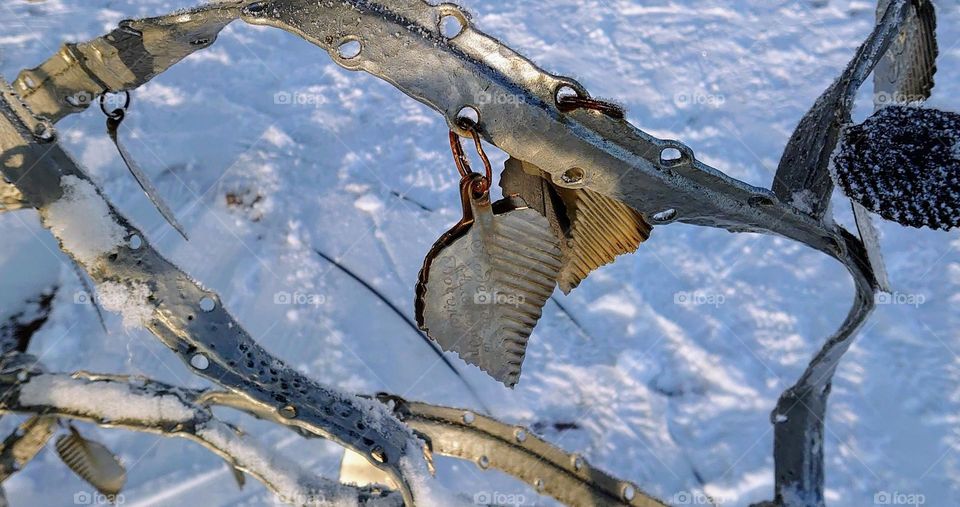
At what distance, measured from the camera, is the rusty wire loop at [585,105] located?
0.71 m

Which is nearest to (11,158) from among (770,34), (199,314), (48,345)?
(199,314)

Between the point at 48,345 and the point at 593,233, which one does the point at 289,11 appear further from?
the point at 48,345

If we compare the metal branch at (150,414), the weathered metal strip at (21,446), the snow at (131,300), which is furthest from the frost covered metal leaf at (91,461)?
the snow at (131,300)

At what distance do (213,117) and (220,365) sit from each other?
66.8 inches

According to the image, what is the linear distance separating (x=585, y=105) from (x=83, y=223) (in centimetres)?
64

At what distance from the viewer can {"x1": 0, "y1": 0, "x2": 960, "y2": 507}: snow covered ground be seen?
1.95 m

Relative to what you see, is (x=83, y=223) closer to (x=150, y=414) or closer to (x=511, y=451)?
(x=150, y=414)

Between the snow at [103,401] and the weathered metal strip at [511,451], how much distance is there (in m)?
0.44

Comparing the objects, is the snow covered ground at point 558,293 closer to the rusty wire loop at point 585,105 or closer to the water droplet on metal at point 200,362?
the water droplet on metal at point 200,362

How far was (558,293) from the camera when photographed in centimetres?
220

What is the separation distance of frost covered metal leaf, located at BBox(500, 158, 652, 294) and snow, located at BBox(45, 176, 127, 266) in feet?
1.63

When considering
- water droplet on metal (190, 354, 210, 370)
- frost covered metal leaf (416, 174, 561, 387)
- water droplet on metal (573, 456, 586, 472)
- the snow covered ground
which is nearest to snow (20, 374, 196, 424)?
water droplet on metal (190, 354, 210, 370)

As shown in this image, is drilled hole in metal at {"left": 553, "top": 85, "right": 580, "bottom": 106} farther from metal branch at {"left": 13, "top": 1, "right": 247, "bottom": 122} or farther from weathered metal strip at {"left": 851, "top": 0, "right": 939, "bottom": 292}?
weathered metal strip at {"left": 851, "top": 0, "right": 939, "bottom": 292}

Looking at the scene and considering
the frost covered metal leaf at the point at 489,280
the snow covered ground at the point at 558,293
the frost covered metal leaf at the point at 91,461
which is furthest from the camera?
the snow covered ground at the point at 558,293
